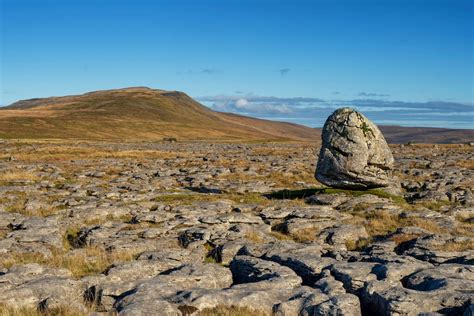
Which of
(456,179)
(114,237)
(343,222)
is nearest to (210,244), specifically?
(114,237)

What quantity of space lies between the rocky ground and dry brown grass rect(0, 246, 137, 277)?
0.05m

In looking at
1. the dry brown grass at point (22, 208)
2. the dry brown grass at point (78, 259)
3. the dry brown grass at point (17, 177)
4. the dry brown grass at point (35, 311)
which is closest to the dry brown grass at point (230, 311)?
the dry brown grass at point (35, 311)

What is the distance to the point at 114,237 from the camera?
20.4 m

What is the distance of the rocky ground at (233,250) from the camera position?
11.5 meters

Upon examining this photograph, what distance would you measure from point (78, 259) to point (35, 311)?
534 cm

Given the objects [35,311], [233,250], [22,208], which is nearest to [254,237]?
[233,250]

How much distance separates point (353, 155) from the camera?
30.5 m

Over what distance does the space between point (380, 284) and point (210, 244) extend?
31.3 feet

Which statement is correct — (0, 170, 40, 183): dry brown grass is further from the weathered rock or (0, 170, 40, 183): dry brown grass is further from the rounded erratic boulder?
the weathered rock

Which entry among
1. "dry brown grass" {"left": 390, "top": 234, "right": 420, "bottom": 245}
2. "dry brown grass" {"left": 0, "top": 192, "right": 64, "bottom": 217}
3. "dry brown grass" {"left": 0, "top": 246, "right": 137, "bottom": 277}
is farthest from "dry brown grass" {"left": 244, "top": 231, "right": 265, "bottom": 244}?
"dry brown grass" {"left": 0, "top": 192, "right": 64, "bottom": 217}

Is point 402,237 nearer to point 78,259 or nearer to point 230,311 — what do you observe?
point 230,311

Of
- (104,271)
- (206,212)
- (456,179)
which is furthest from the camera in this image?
(456,179)

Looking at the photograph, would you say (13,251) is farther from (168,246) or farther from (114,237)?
(168,246)

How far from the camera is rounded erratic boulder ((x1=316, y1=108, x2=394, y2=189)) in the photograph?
1204 inches
